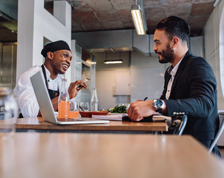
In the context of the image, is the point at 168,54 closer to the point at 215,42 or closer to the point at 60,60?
the point at 60,60

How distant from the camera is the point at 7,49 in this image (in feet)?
22.4

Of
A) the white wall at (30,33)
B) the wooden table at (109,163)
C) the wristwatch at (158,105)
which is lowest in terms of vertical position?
the wooden table at (109,163)

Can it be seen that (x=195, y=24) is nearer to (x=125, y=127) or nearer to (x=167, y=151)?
(x=125, y=127)

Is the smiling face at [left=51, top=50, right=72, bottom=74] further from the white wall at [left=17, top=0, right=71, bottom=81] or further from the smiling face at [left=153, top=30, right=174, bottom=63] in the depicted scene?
the smiling face at [left=153, top=30, right=174, bottom=63]

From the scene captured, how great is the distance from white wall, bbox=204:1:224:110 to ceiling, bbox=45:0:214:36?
0.75ft

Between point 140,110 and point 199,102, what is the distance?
0.38 metres

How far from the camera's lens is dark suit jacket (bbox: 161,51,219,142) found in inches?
52.8

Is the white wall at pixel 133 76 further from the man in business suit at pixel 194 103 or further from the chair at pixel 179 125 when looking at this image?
the chair at pixel 179 125

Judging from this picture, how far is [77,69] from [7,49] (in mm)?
2866

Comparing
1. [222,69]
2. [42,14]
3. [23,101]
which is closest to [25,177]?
[23,101]

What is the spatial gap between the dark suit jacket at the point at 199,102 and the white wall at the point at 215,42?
368 centimetres

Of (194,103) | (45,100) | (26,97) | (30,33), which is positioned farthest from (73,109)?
(30,33)

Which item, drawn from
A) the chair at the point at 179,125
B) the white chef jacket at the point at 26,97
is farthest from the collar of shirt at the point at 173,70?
the white chef jacket at the point at 26,97

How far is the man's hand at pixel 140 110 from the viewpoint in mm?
1276
